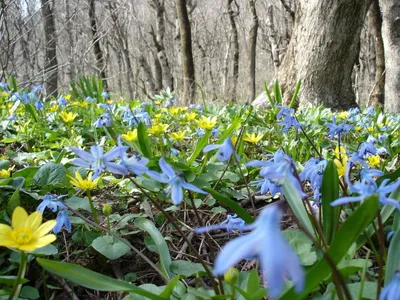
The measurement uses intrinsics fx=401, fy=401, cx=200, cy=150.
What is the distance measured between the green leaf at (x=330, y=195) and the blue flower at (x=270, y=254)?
2.03ft

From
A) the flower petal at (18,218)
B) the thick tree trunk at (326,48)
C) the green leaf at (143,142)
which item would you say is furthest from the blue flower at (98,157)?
the thick tree trunk at (326,48)

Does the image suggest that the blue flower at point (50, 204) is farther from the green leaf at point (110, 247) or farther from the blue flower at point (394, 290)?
the blue flower at point (394, 290)

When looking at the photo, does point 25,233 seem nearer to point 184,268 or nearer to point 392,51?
Answer: point 184,268

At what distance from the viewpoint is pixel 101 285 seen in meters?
0.81

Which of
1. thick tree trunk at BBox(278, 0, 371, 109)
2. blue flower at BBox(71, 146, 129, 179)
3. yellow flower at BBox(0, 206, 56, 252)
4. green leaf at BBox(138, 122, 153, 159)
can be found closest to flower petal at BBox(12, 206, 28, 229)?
yellow flower at BBox(0, 206, 56, 252)

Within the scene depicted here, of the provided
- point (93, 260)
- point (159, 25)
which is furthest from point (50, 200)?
point (159, 25)

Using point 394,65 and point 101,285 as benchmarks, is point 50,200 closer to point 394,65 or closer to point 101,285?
point 101,285

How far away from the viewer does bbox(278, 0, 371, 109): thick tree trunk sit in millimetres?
5047

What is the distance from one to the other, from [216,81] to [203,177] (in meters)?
29.2

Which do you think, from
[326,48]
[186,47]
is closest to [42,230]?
[326,48]

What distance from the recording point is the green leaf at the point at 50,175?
61.2 inches

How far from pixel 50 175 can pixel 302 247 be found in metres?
1.02

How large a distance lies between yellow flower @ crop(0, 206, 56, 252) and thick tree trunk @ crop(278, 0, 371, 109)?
484cm

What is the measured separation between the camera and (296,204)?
0.99 metres
